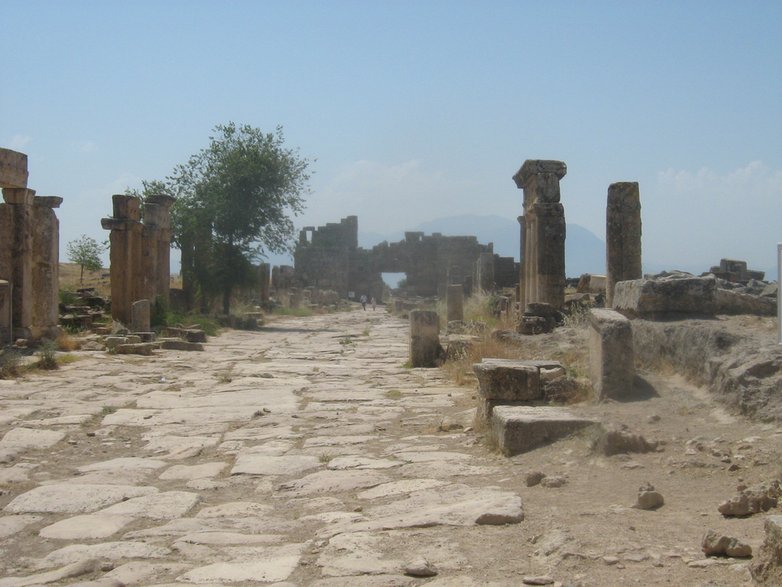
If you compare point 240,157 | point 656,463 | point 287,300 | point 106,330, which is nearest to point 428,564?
point 656,463

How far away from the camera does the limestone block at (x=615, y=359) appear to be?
638 centimetres

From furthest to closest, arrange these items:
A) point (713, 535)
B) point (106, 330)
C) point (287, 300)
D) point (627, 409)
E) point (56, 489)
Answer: point (287, 300) < point (106, 330) < point (627, 409) < point (56, 489) < point (713, 535)

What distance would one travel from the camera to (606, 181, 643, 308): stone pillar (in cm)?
1208

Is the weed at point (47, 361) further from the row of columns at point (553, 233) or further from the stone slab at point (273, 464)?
the row of columns at point (553, 233)

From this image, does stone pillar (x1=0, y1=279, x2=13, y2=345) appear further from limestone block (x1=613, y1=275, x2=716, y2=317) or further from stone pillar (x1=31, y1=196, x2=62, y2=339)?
limestone block (x1=613, y1=275, x2=716, y2=317)

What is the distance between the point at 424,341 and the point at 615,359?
5953 mm

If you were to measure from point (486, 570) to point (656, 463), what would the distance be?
177 cm

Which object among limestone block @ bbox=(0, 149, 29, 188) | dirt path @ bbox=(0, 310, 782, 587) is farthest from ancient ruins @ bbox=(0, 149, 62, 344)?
dirt path @ bbox=(0, 310, 782, 587)

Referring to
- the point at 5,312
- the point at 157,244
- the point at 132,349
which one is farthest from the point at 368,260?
the point at 5,312

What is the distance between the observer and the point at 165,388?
10.0 meters

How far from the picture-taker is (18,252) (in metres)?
13.9

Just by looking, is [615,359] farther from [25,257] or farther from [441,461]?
[25,257]

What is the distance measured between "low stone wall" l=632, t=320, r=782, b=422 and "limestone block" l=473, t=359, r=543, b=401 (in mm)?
1037

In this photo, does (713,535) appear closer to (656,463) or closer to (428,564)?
(428,564)
